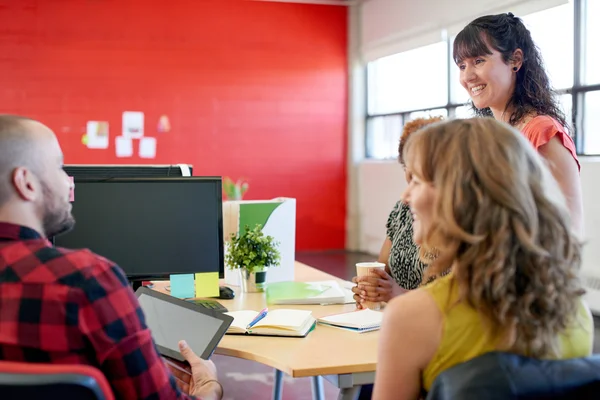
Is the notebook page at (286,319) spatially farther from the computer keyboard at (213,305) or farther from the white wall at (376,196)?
the white wall at (376,196)

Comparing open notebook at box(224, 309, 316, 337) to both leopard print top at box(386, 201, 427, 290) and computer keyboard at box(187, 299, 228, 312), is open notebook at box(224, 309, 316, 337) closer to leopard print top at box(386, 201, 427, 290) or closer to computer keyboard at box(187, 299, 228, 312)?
computer keyboard at box(187, 299, 228, 312)

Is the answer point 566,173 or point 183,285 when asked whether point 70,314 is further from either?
point 566,173

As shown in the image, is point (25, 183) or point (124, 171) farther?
point (124, 171)

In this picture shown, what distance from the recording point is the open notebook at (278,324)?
1908 mm

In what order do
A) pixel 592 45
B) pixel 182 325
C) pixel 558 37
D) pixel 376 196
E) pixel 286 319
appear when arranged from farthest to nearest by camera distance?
1. pixel 376 196
2. pixel 558 37
3. pixel 592 45
4. pixel 286 319
5. pixel 182 325

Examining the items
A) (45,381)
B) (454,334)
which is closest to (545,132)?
(454,334)

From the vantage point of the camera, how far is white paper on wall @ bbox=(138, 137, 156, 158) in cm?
788

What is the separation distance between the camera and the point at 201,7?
8.02 metres

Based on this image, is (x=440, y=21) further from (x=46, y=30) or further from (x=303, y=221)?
(x=46, y=30)

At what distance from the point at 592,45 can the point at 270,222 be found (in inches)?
144

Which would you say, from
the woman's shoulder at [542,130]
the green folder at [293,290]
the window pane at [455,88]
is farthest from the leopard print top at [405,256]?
the window pane at [455,88]

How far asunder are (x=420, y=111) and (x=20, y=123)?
665 centimetres

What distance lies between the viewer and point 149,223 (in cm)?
225

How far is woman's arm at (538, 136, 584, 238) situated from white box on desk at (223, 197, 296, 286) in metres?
1.08
